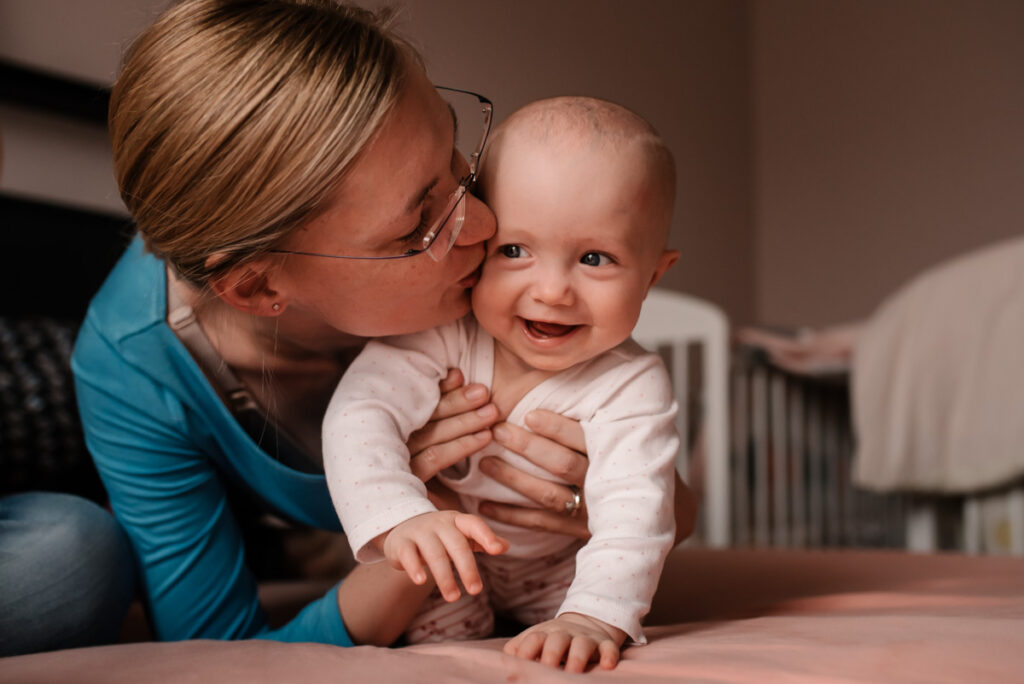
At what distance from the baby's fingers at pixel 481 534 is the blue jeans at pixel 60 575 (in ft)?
1.78

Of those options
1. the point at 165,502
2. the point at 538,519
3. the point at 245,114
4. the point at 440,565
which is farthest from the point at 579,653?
the point at 165,502

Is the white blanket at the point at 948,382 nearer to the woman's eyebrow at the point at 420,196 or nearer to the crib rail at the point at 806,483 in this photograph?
the crib rail at the point at 806,483

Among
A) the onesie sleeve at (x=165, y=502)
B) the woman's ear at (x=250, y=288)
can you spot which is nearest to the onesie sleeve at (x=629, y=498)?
the woman's ear at (x=250, y=288)

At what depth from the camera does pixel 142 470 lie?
104 cm

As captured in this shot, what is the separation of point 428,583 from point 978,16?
10.1ft

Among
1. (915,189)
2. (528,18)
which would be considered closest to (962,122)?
(915,189)

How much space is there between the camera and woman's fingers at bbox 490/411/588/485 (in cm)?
90

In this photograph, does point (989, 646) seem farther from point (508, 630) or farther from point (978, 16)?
point (978, 16)

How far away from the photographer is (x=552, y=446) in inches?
35.4

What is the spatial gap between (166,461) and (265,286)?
0.32m

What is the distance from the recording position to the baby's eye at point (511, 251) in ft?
2.74

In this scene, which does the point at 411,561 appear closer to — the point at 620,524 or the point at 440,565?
the point at 440,565

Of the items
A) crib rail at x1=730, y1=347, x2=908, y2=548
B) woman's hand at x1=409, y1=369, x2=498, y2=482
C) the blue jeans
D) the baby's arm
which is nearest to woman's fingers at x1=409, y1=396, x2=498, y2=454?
woman's hand at x1=409, y1=369, x2=498, y2=482

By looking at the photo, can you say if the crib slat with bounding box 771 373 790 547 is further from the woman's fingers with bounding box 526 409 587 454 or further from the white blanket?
the woman's fingers with bounding box 526 409 587 454
